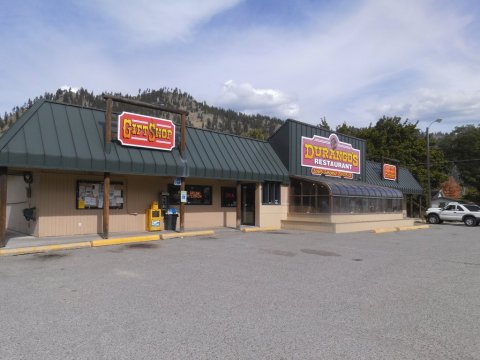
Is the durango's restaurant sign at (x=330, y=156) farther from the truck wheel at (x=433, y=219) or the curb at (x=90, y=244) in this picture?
the curb at (x=90, y=244)

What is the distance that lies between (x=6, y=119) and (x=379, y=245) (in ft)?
463

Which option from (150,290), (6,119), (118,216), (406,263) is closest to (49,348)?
(150,290)

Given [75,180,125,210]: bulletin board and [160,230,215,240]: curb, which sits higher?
[75,180,125,210]: bulletin board

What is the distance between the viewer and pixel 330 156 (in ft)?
85.7

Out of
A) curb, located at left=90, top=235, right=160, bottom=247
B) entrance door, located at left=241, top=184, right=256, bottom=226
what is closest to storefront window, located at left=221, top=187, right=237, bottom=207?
entrance door, located at left=241, top=184, right=256, bottom=226

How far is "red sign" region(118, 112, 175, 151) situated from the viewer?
15.8m

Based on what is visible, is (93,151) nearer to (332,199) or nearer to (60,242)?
(60,242)

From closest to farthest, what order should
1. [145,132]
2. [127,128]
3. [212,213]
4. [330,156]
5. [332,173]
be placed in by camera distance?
[127,128] < [145,132] < [212,213] < [330,156] < [332,173]

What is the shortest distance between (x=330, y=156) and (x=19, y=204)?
18.0 metres

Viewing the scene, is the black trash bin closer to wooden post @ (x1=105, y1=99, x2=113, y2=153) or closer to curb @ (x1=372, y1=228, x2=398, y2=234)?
wooden post @ (x1=105, y1=99, x2=113, y2=153)

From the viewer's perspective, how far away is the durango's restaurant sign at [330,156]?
24.3 metres

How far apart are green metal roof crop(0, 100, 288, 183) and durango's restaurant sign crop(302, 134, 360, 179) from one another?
4522mm

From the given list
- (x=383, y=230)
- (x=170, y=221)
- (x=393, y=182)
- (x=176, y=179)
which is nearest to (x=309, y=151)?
(x=383, y=230)

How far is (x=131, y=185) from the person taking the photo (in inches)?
708
